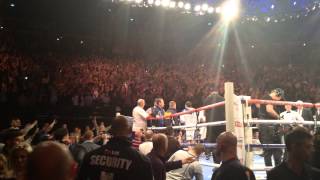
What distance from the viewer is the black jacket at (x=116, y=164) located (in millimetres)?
2572

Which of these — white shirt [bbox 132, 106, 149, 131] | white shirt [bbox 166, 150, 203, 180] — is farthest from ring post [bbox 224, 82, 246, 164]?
white shirt [bbox 132, 106, 149, 131]

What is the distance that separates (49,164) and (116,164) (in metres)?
1.25

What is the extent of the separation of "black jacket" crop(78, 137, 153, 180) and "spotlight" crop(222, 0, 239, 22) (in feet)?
43.6

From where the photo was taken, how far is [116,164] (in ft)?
8.50

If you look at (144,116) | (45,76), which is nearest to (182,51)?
(45,76)

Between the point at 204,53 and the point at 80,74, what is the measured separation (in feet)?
21.3

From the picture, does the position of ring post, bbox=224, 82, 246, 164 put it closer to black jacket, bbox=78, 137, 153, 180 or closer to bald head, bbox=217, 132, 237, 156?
bald head, bbox=217, 132, 237, 156

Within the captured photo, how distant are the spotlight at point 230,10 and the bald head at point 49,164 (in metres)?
14.4

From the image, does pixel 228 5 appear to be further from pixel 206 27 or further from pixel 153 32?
pixel 153 32

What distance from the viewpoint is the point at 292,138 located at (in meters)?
2.34

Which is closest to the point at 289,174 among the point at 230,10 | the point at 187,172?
the point at 187,172

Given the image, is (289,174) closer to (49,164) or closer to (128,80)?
(49,164)

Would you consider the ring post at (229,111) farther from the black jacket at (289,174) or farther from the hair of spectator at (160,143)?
the black jacket at (289,174)

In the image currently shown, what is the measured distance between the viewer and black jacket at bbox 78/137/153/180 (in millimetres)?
2572
